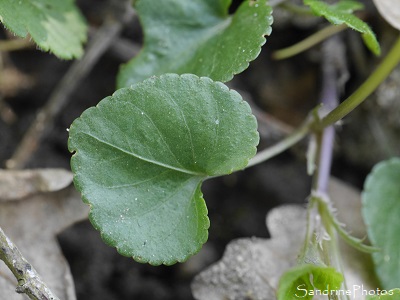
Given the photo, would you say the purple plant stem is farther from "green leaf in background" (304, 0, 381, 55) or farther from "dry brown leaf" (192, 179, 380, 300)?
"green leaf in background" (304, 0, 381, 55)

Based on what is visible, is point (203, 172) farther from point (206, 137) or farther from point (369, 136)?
point (369, 136)

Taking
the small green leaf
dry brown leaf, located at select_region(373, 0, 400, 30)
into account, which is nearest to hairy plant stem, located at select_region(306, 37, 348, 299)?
the small green leaf

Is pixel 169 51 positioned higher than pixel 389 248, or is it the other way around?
pixel 169 51

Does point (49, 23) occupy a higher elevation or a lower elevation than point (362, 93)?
lower

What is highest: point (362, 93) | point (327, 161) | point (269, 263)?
point (362, 93)

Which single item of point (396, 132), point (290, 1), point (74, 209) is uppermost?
point (290, 1)

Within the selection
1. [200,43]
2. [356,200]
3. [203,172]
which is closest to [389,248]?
[356,200]

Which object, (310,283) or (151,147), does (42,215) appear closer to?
(151,147)

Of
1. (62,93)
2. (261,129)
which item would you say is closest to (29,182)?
(62,93)
